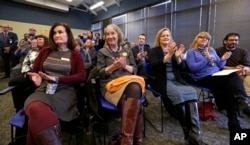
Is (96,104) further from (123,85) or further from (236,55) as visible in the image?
(236,55)

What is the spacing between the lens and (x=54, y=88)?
5.06 ft

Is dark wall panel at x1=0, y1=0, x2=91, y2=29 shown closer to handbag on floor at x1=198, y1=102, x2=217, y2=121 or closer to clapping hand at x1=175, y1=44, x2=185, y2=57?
clapping hand at x1=175, y1=44, x2=185, y2=57

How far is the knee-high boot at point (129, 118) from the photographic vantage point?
4.72 feet

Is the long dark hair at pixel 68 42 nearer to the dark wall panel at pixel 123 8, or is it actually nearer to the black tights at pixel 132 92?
the black tights at pixel 132 92

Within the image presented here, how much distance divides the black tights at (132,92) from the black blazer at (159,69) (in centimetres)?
55

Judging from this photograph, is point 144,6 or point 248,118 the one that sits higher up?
point 144,6

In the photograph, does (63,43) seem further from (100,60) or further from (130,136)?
(130,136)

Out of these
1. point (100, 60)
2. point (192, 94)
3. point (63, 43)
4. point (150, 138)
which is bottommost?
point (150, 138)

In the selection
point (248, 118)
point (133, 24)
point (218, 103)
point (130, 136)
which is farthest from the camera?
point (133, 24)

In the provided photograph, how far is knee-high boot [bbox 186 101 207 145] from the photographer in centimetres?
168

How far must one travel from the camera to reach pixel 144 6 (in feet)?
22.1

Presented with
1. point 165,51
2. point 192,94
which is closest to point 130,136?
point 192,94

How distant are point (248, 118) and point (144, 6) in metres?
5.39

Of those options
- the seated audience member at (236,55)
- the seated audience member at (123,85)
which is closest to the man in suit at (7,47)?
the seated audience member at (123,85)
